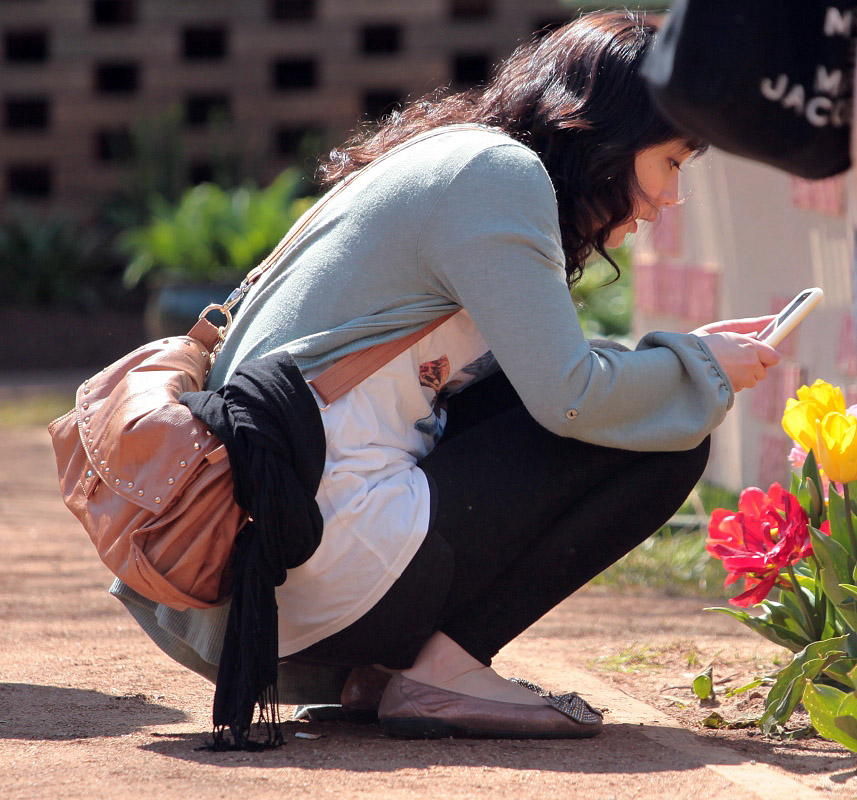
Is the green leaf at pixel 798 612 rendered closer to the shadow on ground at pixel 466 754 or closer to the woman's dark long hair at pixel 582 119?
the shadow on ground at pixel 466 754

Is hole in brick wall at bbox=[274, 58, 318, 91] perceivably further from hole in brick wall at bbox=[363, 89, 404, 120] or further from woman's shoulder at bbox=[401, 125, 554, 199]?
woman's shoulder at bbox=[401, 125, 554, 199]

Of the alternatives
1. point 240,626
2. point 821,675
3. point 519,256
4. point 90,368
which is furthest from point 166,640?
point 90,368

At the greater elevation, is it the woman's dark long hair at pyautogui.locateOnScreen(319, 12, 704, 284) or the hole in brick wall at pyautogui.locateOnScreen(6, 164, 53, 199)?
the hole in brick wall at pyautogui.locateOnScreen(6, 164, 53, 199)

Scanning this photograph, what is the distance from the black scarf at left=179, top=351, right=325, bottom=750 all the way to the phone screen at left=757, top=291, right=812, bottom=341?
0.67 metres

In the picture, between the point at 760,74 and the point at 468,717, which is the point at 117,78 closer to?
the point at 468,717

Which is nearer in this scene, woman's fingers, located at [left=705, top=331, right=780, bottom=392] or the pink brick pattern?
woman's fingers, located at [left=705, top=331, right=780, bottom=392]

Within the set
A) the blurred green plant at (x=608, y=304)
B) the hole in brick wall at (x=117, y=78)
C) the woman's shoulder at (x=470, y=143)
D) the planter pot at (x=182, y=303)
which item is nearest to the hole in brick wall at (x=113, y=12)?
the hole in brick wall at (x=117, y=78)

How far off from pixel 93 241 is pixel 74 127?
755 millimetres

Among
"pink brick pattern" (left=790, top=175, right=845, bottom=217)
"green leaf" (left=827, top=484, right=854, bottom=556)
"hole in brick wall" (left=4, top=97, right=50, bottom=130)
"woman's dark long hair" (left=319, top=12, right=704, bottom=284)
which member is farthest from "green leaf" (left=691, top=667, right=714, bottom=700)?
"hole in brick wall" (left=4, top=97, right=50, bottom=130)

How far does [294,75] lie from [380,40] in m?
0.58

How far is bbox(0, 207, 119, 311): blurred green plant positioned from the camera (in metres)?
6.57

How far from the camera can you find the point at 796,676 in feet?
5.47

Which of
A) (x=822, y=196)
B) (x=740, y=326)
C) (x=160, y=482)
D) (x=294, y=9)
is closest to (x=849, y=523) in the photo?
(x=740, y=326)

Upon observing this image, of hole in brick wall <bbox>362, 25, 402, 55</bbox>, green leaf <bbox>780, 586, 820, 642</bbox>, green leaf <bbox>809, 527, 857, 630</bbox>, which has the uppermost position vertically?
hole in brick wall <bbox>362, 25, 402, 55</bbox>
